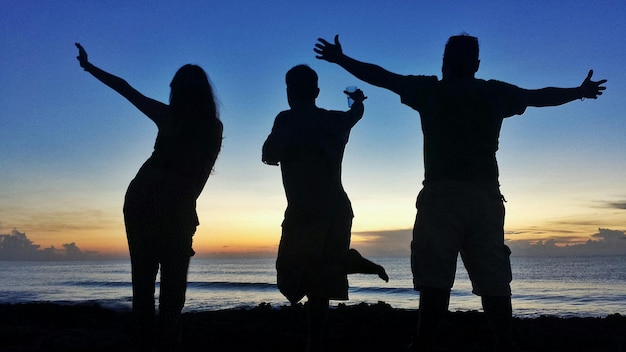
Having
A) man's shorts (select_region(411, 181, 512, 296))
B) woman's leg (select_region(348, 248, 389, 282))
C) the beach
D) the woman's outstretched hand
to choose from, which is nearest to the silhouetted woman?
Result: the woman's outstretched hand

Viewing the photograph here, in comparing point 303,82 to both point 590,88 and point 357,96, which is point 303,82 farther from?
point 590,88

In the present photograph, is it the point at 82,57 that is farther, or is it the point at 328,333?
the point at 328,333

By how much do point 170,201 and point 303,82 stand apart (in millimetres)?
1442

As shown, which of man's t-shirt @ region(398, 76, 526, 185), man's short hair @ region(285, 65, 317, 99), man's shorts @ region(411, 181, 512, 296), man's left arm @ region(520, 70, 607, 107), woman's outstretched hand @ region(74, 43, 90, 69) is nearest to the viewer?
man's shorts @ region(411, 181, 512, 296)

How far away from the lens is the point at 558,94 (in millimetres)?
3838

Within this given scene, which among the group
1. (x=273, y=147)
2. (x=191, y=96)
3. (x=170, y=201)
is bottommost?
(x=170, y=201)

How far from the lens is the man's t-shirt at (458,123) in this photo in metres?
3.42

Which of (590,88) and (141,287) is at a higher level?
(590,88)

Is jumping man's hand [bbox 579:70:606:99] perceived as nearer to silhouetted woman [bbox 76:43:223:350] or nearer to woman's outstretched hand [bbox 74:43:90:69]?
silhouetted woman [bbox 76:43:223:350]

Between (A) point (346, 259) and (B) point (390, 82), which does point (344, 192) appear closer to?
(A) point (346, 259)

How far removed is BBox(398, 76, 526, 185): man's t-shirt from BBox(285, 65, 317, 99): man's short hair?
2.91ft

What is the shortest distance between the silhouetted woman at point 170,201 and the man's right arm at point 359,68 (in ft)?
2.72

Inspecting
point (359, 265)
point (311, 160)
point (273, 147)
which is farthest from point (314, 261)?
point (273, 147)

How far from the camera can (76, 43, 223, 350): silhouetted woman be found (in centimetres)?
340
